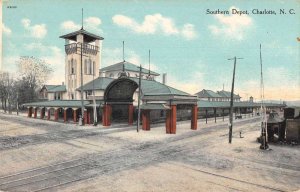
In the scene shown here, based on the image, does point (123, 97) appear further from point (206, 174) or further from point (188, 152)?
point (206, 174)

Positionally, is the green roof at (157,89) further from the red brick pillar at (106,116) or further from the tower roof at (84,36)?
the tower roof at (84,36)

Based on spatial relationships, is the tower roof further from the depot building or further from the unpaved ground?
the unpaved ground

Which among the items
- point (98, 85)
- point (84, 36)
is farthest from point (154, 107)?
point (84, 36)

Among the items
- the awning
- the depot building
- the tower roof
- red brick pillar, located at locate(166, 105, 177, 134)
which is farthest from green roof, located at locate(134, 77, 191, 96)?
the tower roof

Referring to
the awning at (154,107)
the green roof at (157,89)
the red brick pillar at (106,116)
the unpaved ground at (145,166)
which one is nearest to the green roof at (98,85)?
the red brick pillar at (106,116)

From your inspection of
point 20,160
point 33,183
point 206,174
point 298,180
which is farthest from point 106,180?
point 298,180

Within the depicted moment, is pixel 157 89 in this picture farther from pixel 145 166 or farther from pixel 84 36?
pixel 84 36

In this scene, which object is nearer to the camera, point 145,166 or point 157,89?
point 145,166
